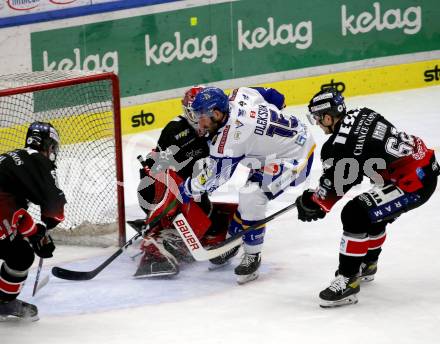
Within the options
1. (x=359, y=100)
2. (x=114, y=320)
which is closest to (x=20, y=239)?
(x=114, y=320)

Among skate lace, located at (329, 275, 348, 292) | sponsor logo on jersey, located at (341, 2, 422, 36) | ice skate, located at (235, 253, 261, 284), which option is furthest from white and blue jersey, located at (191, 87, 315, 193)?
sponsor logo on jersey, located at (341, 2, 422, 36)

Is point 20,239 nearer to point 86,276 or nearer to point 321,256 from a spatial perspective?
point 86,276

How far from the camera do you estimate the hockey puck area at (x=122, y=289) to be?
18.4 ft

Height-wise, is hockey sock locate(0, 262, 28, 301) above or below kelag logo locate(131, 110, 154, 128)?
above

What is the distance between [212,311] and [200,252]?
56cm

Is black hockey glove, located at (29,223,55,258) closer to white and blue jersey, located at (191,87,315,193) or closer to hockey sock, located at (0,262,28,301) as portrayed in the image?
hockey sock, located at (0,262,28,301)

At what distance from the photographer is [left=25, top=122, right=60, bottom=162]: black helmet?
17.1 feet

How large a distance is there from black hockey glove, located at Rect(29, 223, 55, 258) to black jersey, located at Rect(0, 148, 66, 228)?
11 cm

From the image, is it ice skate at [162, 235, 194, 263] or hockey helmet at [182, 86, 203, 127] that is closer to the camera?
hockey helmet at [182, 86, 203, 127]

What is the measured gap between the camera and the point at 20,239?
5.08m

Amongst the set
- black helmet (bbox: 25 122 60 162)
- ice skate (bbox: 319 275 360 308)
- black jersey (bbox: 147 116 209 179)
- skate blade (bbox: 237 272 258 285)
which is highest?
black helmet (bbox: 25 122 60 162)

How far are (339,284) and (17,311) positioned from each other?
5.28ft

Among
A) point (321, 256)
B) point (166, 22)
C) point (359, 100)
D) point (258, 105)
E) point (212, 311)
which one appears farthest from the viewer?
point (359, 100)

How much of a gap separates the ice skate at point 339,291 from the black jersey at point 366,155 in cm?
40
